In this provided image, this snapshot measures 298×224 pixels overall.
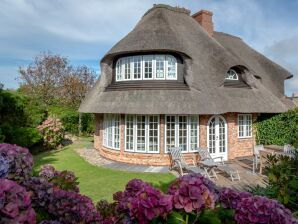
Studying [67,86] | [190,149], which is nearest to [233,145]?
[190,149]

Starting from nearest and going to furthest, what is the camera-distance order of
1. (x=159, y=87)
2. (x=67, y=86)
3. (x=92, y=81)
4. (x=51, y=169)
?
(x=51, y=169) < (x=159, y=87) < (x=67, y=86) < (x=92, y=81)

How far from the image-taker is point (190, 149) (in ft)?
47.1

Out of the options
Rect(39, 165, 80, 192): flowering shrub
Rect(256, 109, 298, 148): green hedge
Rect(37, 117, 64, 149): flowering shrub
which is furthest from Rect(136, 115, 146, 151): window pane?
Rect(39, 165, 80, 192): flowering shrub

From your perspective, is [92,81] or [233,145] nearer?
[233,145]

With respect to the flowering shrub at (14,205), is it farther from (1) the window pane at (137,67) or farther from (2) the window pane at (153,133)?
(1) the window pane at (137,67)

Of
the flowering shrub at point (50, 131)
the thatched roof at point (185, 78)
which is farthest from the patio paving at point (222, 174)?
the thatched roof at point (185, 78)

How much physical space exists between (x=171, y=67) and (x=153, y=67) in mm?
1029

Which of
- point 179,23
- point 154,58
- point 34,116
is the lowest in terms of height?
point 34,116

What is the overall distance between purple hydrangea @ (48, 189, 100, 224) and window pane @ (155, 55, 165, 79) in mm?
12663

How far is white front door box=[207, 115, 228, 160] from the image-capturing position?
15.1m

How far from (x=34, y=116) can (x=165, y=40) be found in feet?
37.0

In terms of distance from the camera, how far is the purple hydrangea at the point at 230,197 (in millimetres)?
2372

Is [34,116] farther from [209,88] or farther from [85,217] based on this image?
[85,217]

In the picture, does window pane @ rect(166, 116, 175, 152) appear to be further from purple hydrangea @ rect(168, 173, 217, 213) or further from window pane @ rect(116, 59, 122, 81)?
purple hydrangea @ rect(168, 173, 217, 213)
